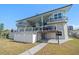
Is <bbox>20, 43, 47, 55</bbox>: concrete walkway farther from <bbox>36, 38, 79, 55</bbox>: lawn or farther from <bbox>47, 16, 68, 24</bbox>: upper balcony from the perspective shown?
<bbox>47, 16, 68, 24</bbox>: upper balcony

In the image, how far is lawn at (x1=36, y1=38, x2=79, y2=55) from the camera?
4777mm

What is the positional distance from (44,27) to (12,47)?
1335 millimetres

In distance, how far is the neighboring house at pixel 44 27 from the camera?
5.34m

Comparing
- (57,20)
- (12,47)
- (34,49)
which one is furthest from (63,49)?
(12,47)

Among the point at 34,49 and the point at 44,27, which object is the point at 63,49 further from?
the point at 44,27

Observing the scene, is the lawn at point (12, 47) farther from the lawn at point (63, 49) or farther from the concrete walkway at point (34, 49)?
the lawn at point (63, 49)

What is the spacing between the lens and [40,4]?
16.2ft

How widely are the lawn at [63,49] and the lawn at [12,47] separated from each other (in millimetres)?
535

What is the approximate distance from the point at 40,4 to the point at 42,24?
907 mm

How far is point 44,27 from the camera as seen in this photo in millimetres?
5605

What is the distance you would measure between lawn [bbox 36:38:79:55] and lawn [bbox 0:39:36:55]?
1.76ft

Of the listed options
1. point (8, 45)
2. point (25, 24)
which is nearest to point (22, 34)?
point (25, 24)

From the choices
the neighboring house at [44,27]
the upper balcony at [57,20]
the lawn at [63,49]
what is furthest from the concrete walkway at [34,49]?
the upper balcony at [57,20]
